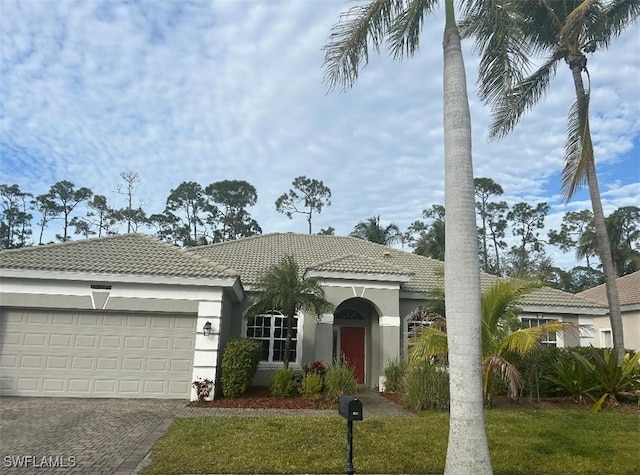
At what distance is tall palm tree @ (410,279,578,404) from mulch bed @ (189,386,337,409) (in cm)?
265

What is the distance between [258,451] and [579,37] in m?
14.5

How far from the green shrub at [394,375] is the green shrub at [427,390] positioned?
8.04 feet

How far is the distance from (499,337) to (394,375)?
12.0 feet

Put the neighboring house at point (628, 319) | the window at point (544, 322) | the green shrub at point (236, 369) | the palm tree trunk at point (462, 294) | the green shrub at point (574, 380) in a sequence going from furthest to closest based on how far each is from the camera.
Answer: the neighboring house at point (628, 319)
the window at point (544, 322)
the green shrub at point (574, 380)
the green shrub at point (236, 369)
the palm tree trunk at point (462, 294)

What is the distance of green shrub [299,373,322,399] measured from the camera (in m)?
12.4

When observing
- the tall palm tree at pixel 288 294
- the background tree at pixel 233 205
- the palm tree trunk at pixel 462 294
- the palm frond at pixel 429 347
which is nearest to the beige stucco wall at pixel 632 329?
the palm frond at pixel 429 347

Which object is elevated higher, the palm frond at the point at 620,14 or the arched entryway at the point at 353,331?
the palm frond at the point at 620,14

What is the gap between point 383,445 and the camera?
771 centimetres

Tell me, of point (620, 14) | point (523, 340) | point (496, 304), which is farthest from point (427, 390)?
point (620, 14)

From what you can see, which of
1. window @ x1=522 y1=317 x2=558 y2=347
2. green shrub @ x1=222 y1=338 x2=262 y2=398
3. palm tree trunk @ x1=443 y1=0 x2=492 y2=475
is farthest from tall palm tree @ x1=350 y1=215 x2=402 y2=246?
palm tree trunk @ x1=443 y1=0 x2=492 y2=475

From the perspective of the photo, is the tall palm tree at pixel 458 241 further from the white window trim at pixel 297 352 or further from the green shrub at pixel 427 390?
the white window trim at pixel 297 352

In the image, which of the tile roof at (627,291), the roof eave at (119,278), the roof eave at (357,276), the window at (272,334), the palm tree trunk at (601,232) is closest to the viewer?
the roof eave at (119,278)

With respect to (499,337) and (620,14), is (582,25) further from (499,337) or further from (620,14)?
(499,337)

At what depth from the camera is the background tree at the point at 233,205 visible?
49.2m
